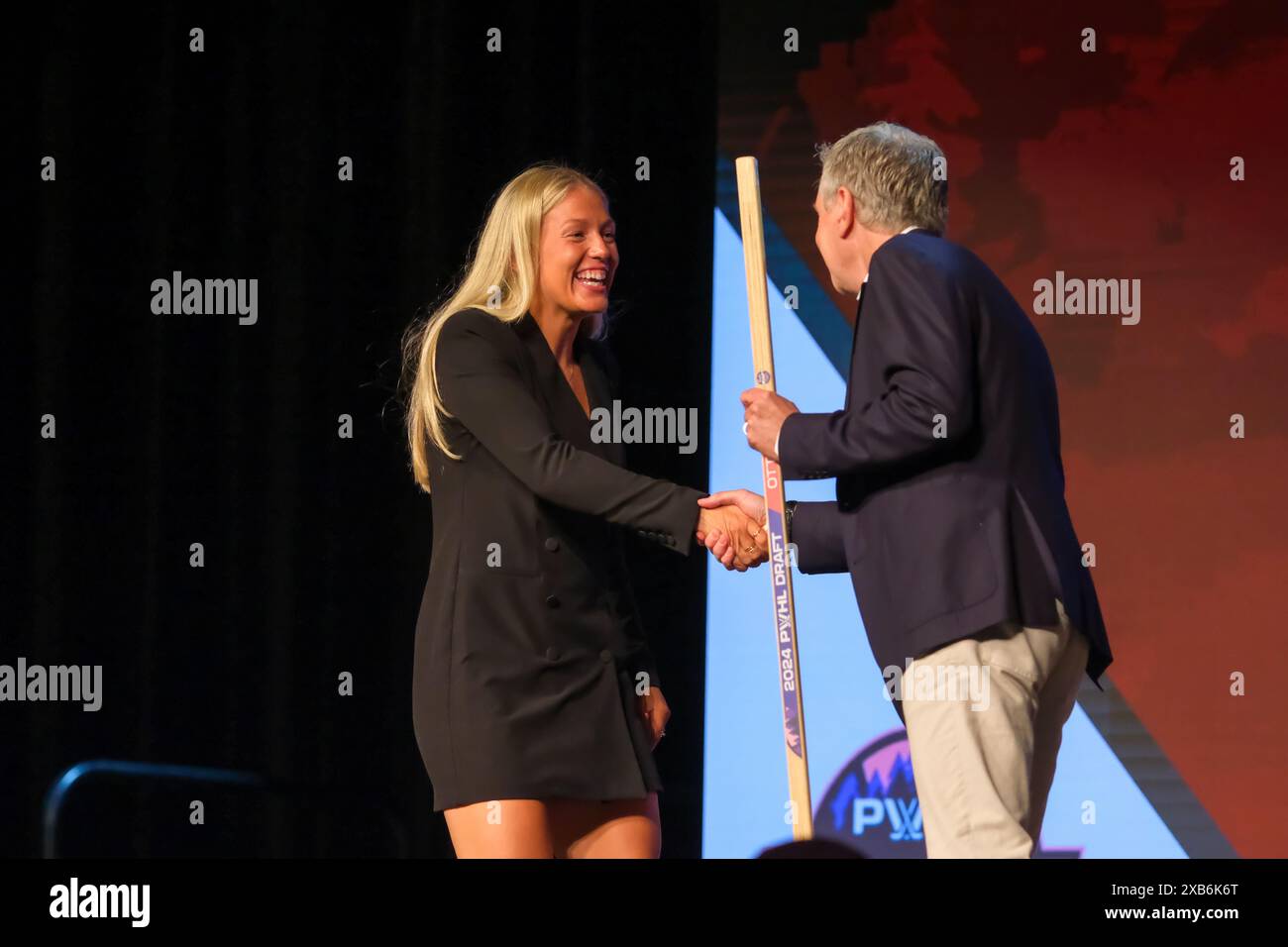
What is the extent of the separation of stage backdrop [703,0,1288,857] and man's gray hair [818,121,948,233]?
5.00 feet

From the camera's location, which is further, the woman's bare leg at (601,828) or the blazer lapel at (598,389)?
the blazer lapel at (598,389)

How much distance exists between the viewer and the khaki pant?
2359 millimetres

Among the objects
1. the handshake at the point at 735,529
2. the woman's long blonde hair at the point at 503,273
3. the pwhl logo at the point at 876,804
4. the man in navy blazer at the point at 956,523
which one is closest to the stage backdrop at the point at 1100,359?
the pwhl logo at the point at 876,804

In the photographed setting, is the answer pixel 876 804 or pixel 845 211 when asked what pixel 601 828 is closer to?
pixel 845 211

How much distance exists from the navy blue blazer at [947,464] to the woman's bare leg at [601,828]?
1.75 ft

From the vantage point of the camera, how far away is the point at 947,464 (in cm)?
252

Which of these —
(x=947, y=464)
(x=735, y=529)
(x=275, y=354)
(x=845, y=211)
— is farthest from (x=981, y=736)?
(x=275, y=354)

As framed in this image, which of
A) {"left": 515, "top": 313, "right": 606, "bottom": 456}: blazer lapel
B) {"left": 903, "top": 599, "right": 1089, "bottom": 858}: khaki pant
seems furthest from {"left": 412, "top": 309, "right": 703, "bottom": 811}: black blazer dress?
{"left": 903, "top": 599, "right": 1089, "bottom": 858}: khaki pant

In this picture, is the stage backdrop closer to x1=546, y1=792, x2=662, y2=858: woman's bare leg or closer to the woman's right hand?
the woman's right hand

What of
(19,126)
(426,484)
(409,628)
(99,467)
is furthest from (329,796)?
(19,126)

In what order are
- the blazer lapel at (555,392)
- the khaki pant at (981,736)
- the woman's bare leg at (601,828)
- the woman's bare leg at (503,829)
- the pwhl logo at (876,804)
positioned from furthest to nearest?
the pwhl logo at (876,804), the blazer lapel at (555,392), the woman's bare leg at (601,828), the woman's bare leg at (503,829), the khaki pant at (981,736)

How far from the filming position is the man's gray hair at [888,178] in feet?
8.78

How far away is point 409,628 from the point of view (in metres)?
4.18

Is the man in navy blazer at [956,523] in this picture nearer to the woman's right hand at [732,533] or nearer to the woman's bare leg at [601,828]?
the woman's right hand at [732,533]
